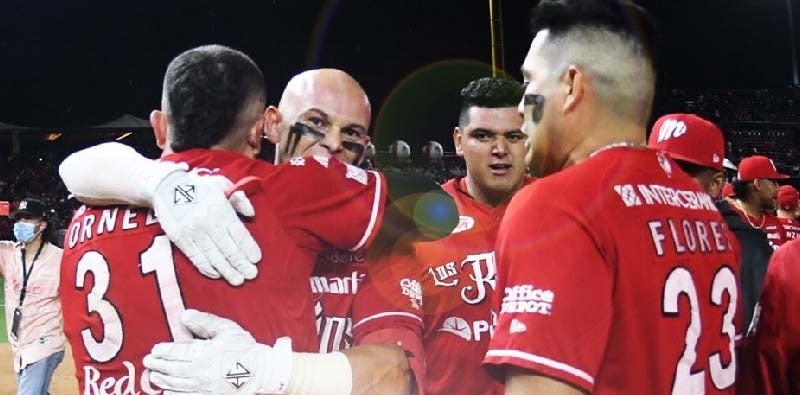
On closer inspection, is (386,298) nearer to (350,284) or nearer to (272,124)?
(350,284)

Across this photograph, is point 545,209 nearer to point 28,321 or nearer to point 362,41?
point 28,321

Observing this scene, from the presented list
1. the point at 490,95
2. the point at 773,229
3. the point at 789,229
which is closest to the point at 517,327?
the point at 490,95

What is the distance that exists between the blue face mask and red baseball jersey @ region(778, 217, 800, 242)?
713 cm

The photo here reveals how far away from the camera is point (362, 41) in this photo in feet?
122

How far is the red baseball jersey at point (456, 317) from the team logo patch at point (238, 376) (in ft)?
4.37

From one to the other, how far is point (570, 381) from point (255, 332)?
0.86m

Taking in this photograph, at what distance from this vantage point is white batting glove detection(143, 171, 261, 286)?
1968 millimetres

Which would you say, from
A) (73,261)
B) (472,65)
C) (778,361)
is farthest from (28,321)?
(472,65)

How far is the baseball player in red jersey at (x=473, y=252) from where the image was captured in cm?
324

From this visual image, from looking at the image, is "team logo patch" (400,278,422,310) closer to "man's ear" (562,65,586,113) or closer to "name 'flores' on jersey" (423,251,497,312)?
"name 'flores' on jersey" (423,251,497,312)

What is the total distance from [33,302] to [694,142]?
588 cm

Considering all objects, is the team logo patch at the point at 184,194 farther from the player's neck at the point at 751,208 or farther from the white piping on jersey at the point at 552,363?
the player's neck at the point at 751,208

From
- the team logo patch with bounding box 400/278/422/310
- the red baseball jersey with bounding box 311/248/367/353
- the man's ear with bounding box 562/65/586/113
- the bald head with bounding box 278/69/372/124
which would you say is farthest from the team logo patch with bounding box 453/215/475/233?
the man's ear with bounding box 562/65/586/113

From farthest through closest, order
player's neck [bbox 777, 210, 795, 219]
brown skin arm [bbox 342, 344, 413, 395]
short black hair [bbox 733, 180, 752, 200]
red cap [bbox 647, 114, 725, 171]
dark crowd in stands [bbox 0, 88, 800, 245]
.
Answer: dark crowd in stands [bbox 0, 88, 800, 245]
player's neck [bbox 777, 210, 795, 219]
short black hair [bbox 733, 180, 752, 200]
red cap [bbox 647, 114, 725, 171]
brown skin arm [bbox 342, 344, 413, 395]
